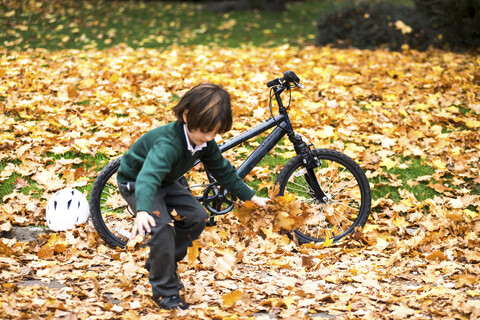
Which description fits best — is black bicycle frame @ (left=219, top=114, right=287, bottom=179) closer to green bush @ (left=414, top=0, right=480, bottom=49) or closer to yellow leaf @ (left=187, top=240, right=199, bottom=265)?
yellow leaf @ (left=187, top=240, right=199, bottom=265)

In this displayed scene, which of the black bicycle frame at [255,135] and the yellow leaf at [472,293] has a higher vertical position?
the black bicycle frame at [255,135]

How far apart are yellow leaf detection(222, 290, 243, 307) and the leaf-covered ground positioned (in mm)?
11

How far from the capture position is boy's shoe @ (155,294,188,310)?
3055 mm

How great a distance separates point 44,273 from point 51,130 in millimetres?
2527

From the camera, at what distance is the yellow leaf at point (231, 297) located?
10.1 feet

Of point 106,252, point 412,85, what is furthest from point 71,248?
point 412,85

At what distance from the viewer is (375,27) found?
1022 centimetres

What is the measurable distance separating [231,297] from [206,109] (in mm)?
1142

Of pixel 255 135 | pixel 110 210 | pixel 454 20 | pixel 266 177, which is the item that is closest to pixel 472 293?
pixel 255 135

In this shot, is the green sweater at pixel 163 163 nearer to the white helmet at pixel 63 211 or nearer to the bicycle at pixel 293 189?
the bicycle at pixel 293 189

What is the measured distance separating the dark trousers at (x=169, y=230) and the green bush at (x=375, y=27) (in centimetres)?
796

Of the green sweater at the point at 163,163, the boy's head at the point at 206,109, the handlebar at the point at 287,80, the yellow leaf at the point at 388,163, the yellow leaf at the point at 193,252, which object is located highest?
the boy's head at the point at 206,109

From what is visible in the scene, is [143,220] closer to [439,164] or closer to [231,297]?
[231,297]

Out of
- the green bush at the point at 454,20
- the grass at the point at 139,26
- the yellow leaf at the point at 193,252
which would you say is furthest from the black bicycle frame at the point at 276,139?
the grass at the point at 139,26
